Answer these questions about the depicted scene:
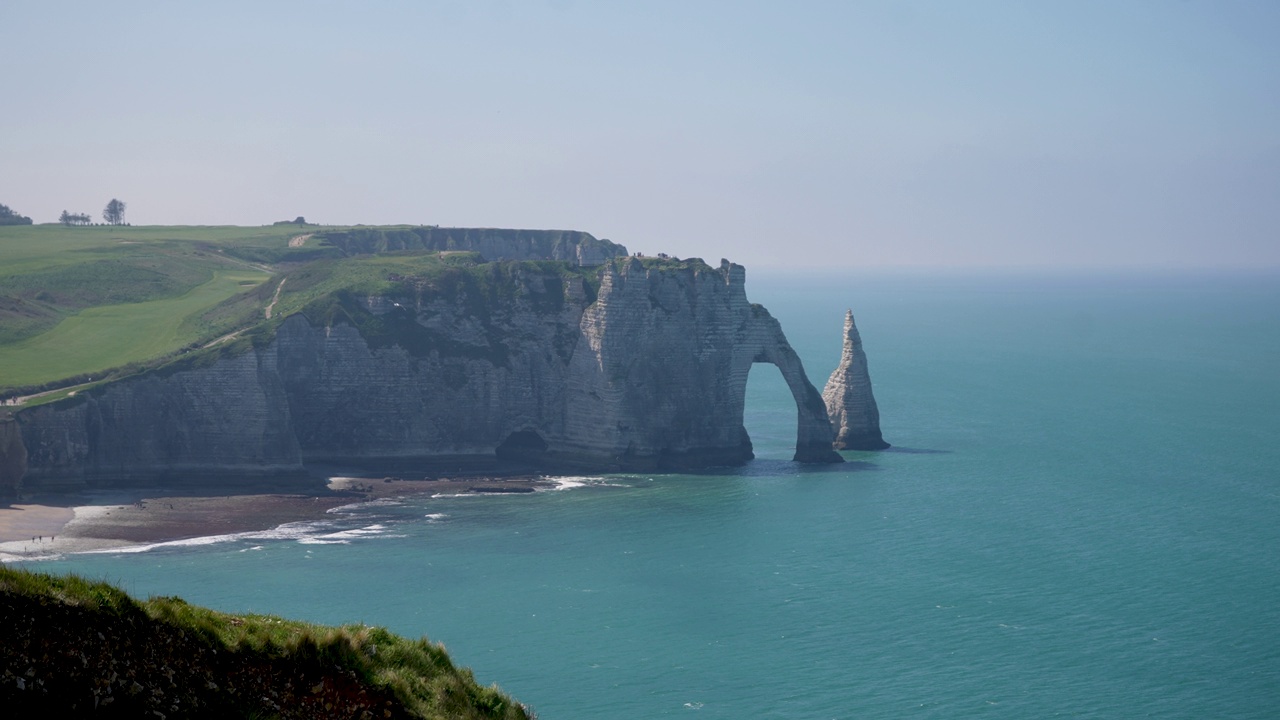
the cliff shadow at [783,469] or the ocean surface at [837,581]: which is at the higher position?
the cliff shadow at [783,469]

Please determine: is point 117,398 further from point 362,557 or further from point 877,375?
point 877,375

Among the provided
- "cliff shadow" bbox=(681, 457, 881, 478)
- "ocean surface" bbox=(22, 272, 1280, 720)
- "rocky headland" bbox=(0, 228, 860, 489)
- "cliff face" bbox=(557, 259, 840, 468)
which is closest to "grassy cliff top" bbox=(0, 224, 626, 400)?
"rocky headland" bbox=(0, 228, 860, 489)

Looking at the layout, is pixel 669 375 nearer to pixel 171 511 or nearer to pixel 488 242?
pixel 171 511

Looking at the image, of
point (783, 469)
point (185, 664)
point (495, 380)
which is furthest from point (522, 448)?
point (185, 664)

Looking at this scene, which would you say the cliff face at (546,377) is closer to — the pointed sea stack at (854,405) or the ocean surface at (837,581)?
the ocean surface at (837,581)

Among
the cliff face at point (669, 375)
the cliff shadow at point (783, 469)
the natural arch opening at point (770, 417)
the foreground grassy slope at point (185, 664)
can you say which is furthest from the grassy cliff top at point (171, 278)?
the foreground grassy slope at point (185, 664)

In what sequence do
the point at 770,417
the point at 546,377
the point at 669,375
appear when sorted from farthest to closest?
the point at 770,417, the point at 546,377, the point at 669,375
